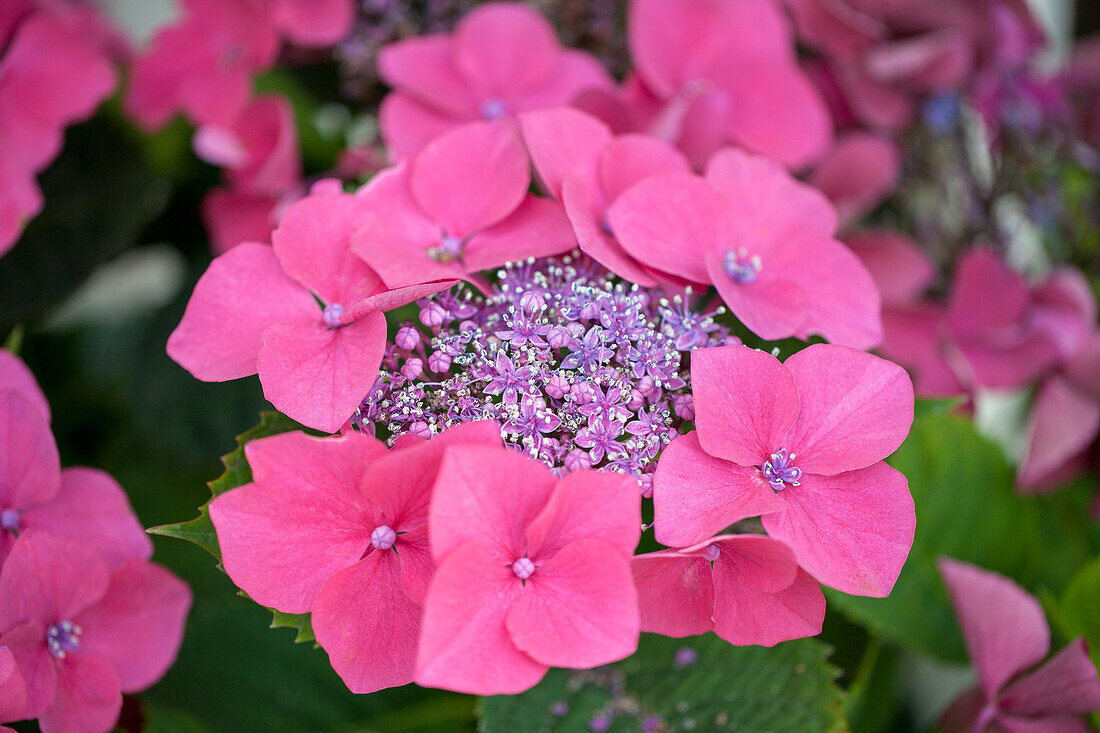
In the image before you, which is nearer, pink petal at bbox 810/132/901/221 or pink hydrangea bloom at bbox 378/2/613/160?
pink hydrangea bloom at bbox 378/2/613/160

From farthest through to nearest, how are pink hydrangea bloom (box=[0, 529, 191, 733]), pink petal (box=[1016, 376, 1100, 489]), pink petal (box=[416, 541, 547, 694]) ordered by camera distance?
pink petal (box=[1016, 376, 1100, 489])
pink hydrangea bloom (box=[0, 529, 191, 733])
pink petal (box=[416, 541, 547, 694])

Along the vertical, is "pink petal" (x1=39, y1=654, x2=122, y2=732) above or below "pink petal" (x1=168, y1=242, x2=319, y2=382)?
below

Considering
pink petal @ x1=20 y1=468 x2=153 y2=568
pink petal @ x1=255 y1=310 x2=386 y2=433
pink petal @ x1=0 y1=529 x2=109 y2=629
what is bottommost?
pink petal @ x1=20 y1=468 x2=153 y2=568

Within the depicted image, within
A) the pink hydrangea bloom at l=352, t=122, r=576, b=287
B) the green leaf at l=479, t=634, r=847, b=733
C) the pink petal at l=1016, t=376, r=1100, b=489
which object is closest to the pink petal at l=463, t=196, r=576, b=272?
the pink hydrangea bloom at l=352, t=122, r=576, b=287

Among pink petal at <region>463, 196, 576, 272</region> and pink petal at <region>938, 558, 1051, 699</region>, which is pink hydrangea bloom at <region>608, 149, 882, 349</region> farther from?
pink petal at <region>938, 558, 1051, 699</region>

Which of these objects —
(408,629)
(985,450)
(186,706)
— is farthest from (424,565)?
(985,450)

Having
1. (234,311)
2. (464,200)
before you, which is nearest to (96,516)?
(234,311)

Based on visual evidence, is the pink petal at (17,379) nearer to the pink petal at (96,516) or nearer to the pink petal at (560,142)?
the pink petal at (96,516)
